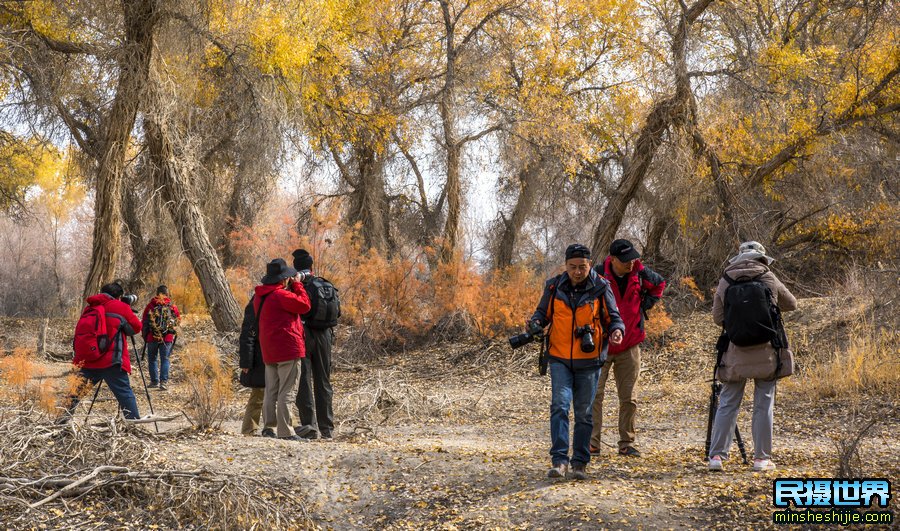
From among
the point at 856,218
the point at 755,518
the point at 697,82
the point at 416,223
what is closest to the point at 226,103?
the point at 416,223

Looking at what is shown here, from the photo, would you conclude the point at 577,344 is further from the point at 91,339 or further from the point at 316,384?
the point at 91,339

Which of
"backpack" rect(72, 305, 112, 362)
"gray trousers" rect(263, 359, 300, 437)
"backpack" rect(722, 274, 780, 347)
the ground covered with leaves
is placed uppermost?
"backpack" rect(722, 274, 780, 347)

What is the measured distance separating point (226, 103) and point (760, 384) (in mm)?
13753

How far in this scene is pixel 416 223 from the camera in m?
23.4

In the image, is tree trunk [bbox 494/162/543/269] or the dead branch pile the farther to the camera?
tree trunk [bbox 494/162/543/269]

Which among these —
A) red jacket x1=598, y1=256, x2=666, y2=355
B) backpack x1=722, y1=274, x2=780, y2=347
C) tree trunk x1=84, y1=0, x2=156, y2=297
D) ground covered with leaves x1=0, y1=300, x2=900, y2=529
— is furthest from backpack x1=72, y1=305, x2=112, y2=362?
tree trunk x1=84, y1=0, x2=156, y2=297

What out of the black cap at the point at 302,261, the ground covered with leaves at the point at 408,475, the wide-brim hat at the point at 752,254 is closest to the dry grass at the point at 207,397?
the ground covered with leaves at the point at 408,475

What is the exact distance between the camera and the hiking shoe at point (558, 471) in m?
5.99

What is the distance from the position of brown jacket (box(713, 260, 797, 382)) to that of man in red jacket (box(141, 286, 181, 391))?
381 inches

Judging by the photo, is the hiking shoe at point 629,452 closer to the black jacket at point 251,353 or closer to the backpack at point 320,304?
the backpack at point 320,304

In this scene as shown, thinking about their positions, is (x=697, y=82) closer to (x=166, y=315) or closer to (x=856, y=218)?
(x=856, y=218)

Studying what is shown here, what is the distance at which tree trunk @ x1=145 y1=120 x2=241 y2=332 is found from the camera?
14.3 m

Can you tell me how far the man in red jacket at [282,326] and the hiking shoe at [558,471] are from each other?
2.84 meters

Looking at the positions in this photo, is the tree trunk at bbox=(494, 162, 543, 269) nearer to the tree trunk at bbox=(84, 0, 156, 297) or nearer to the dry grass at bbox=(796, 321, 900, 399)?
the tree trunk at bbox=(84, 0, 156, 297)
